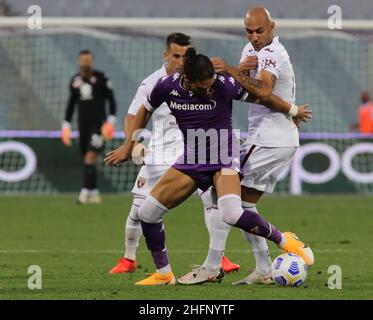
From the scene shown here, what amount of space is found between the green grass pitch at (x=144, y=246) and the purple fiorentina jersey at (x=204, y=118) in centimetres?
102

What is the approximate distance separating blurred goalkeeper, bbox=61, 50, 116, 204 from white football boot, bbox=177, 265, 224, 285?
9.35 m

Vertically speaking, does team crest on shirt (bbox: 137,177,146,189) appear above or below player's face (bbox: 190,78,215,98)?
below


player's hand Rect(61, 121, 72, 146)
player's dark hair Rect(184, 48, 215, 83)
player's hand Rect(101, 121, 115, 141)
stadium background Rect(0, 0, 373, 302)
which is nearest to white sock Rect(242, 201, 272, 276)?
stadium background Rect(0, 0, 373, 302)

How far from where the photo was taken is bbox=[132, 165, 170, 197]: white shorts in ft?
37.7

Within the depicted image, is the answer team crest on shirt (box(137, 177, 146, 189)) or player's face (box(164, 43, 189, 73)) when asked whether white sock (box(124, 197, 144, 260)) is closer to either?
team crest on shirt (box(137, 177, 146, 189))

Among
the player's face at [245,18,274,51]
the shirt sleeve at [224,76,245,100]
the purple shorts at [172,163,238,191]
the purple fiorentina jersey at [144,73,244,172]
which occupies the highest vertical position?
the player's face at [245,18,274,51]

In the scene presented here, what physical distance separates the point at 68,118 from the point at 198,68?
10.3 meters

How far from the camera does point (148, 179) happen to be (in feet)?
37.9

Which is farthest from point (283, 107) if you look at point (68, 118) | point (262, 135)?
point (68, 118)

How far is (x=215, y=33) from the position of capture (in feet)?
86.4

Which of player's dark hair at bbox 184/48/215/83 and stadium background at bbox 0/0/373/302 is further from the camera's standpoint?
stadium background at bbox 0/0/373/302

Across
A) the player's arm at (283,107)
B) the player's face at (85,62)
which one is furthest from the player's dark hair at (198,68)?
the player's face at (85,62)

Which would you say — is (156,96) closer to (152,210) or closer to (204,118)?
(204,118)

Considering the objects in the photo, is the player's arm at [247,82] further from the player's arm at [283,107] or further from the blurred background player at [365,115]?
the blurred background player at [365,115]
